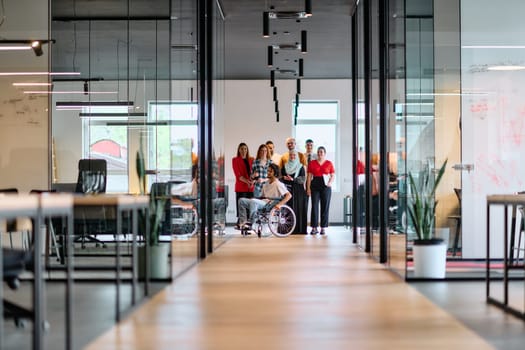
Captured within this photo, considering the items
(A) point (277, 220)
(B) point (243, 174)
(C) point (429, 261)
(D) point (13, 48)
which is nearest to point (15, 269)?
(C) point (429, 261)

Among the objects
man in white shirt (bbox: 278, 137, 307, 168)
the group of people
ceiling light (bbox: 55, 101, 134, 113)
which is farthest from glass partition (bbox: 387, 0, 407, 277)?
man in white shirt (bbox: 278, 137, 307, 168)

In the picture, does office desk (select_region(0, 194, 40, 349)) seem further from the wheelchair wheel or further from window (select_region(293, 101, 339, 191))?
window (select_region(293, 101, 339, 191))

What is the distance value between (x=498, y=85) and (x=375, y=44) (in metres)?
1.94

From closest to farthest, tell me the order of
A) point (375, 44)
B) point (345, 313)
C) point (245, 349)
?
1. point (245, 349)
2. point (345, 313)
3. point (375, 44)

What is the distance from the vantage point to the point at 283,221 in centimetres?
1296

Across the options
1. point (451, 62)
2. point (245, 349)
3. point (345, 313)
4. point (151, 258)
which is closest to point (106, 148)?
point (151, 258)

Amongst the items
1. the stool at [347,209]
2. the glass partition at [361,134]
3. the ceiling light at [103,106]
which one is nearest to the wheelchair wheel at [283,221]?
the glass partition at [361,134]

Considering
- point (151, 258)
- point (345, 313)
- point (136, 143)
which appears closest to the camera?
point (345, 313)

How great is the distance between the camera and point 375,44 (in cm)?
872

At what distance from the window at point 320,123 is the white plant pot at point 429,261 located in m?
12.3

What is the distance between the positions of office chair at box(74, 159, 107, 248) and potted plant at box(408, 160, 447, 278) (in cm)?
275

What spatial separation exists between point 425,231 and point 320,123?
12372 millimetres

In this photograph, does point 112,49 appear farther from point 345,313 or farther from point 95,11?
point 345,313

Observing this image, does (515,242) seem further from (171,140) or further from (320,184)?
(320,184)
